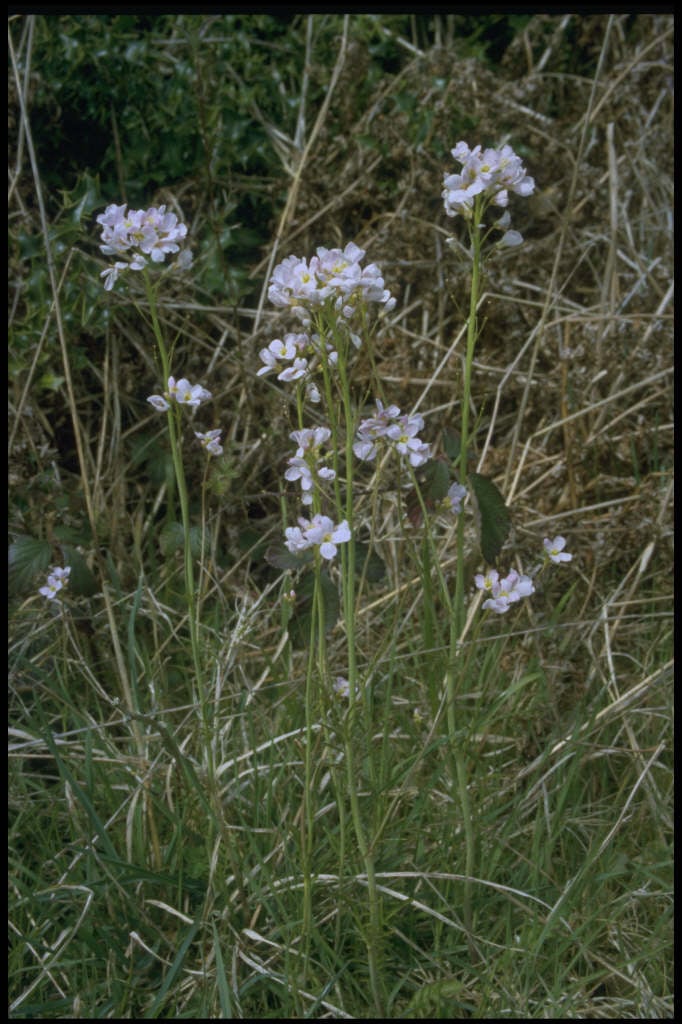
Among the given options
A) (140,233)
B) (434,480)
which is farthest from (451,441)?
(140,233)

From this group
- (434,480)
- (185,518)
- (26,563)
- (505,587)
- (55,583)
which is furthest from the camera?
(26,563)

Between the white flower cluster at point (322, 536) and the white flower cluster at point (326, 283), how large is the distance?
11.3 inches

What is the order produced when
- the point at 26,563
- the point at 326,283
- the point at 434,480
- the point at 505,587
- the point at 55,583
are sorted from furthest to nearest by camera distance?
1. the point at 26,563
2. the point at 55,583
3. the point at 434,480
4. the point at 505,587
5. the point at 326,283

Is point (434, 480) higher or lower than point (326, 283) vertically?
lower

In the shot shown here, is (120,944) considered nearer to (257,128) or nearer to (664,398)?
(664,398)

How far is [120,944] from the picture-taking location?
1.75 meters

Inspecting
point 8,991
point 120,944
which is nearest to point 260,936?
point 120,944

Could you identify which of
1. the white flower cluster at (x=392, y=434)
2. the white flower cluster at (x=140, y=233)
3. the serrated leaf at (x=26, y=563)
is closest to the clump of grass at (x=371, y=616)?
the serrated leaf at (x=26, y=563)

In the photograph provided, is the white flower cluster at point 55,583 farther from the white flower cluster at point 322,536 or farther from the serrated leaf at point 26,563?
the white flower cluster at point 322,536

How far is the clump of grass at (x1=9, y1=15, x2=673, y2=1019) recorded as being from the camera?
1717mm

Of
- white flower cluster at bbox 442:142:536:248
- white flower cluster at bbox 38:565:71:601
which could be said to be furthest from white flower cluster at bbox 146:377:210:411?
white flower cluster at bbox 38:565:71:601

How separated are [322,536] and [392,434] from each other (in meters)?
0.24

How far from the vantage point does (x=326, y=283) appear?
4.77 ft

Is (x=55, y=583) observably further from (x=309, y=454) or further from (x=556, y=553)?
(x=556, y=553)
